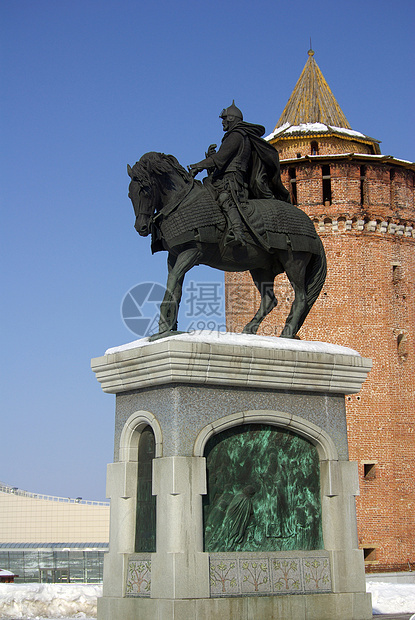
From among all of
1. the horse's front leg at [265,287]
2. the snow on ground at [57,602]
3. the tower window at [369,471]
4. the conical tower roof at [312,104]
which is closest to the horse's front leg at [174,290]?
the horse's front leg at [265,287]

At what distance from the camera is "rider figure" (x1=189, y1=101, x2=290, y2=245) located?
8469 millimetres

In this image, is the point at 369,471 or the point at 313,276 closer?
the point at 313,276

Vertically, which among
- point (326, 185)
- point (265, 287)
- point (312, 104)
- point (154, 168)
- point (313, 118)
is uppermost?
point (312, 104)

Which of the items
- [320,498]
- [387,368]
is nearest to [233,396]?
[320,498]

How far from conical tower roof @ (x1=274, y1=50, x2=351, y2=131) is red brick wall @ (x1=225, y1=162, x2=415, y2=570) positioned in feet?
12.3

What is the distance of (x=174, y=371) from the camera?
731 centimetres

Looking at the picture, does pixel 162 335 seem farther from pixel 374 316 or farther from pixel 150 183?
pixel 374 316

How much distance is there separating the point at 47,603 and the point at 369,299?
2111 centimetres

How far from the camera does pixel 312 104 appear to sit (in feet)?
118

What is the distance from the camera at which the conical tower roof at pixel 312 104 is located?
35.7 meters

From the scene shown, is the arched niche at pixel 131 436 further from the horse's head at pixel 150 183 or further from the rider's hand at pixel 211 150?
the rider's hand at pixel 211 150

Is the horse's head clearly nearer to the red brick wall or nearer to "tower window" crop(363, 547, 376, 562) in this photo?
the red brick wall

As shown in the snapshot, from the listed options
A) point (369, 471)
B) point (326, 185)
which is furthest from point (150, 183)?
point (326, 185)

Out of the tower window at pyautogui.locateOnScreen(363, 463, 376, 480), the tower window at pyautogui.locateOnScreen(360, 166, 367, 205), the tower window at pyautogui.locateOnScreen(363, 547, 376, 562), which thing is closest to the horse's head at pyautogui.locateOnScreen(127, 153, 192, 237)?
the tower window at pyautogui.locateOnScreen(363, 463, 376, 480)
